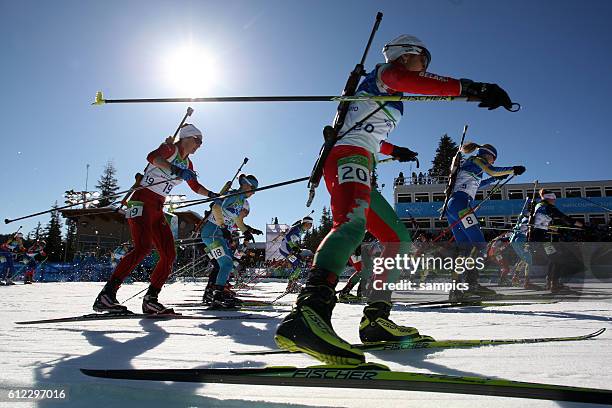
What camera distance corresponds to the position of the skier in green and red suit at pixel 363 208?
1661mm

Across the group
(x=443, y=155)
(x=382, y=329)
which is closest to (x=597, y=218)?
(x=443, y=155)

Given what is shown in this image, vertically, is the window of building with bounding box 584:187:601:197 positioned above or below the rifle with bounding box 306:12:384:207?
above

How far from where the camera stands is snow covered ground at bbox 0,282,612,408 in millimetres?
1336

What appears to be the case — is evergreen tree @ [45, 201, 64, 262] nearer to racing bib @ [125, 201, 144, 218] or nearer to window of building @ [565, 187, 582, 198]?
racing bib @ [125, 201, 144, 218]

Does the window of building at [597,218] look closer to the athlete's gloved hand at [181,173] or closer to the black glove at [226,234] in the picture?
the black glove at [226,234]

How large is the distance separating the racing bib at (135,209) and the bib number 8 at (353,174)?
3.19 metres

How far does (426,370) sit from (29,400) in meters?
1.52

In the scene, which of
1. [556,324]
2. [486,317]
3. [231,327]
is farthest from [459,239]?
[231,327]

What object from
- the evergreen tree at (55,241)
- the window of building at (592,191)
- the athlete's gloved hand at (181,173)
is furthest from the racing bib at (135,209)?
the evergreen tree at (55,241)

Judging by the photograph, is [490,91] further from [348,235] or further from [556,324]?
[556,324]

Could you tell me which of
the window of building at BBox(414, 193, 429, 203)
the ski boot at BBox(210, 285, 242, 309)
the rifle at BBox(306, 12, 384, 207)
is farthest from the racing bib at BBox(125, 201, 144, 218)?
the window of building at BBox(414, 193, 429, 203)

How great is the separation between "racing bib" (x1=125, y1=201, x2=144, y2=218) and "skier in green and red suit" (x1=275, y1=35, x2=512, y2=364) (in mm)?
3003

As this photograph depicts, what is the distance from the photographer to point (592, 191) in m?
32.8

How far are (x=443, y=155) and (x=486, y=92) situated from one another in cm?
5573
